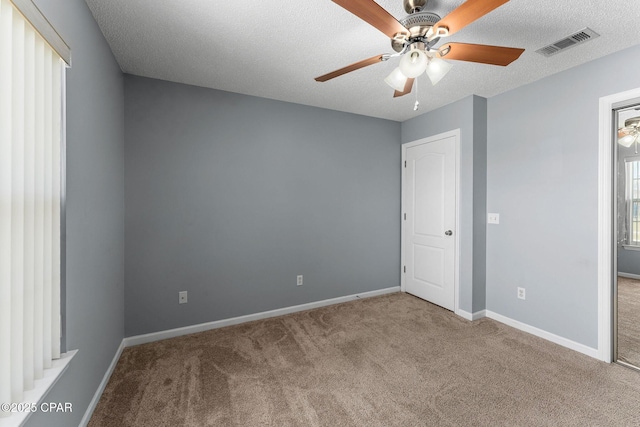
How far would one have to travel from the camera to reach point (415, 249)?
396 centimetres

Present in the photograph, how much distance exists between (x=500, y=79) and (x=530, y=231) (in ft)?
5.03

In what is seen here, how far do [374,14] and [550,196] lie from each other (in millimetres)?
2513

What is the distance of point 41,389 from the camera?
3.77 ft

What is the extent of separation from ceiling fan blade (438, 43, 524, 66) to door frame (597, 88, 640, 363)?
4.56ft

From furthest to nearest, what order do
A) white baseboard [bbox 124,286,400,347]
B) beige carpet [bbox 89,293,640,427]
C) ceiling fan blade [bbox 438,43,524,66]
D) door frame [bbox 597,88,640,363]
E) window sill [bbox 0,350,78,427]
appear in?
white baseboard [bbox 124,286,400,347] → door frame [bbox 597,88,640,363] → beige carpet [bbox 89,293,640,427] → ceiling fan blade [bbox 438,43,524,66] → window sill [bbox 0,350,78,427]

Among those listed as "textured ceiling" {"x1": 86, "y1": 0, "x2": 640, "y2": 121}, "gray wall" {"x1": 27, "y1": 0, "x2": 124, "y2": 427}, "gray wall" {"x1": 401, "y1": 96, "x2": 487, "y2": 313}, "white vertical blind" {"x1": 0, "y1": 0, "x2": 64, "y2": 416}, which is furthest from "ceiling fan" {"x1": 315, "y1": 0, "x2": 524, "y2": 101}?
"gray wall" {"x1": 401, "y1": 96, "x2": 487, "y2": 313}

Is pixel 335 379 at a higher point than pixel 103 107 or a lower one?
lower

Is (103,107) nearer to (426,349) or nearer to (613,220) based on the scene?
(426,349)

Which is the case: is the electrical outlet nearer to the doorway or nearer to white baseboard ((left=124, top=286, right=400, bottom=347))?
white baseboard ((left=124, top=286, right=400, bottom=347))

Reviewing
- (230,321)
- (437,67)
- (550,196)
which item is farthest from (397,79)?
(230,321)

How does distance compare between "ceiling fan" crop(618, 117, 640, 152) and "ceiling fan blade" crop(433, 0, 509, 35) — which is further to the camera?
"ceiling fan" crop(618, 117, 640, 152)

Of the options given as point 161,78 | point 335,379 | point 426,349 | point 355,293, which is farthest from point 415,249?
point 161,78

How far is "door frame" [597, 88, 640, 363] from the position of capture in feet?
7.61

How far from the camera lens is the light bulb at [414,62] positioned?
1533mm
